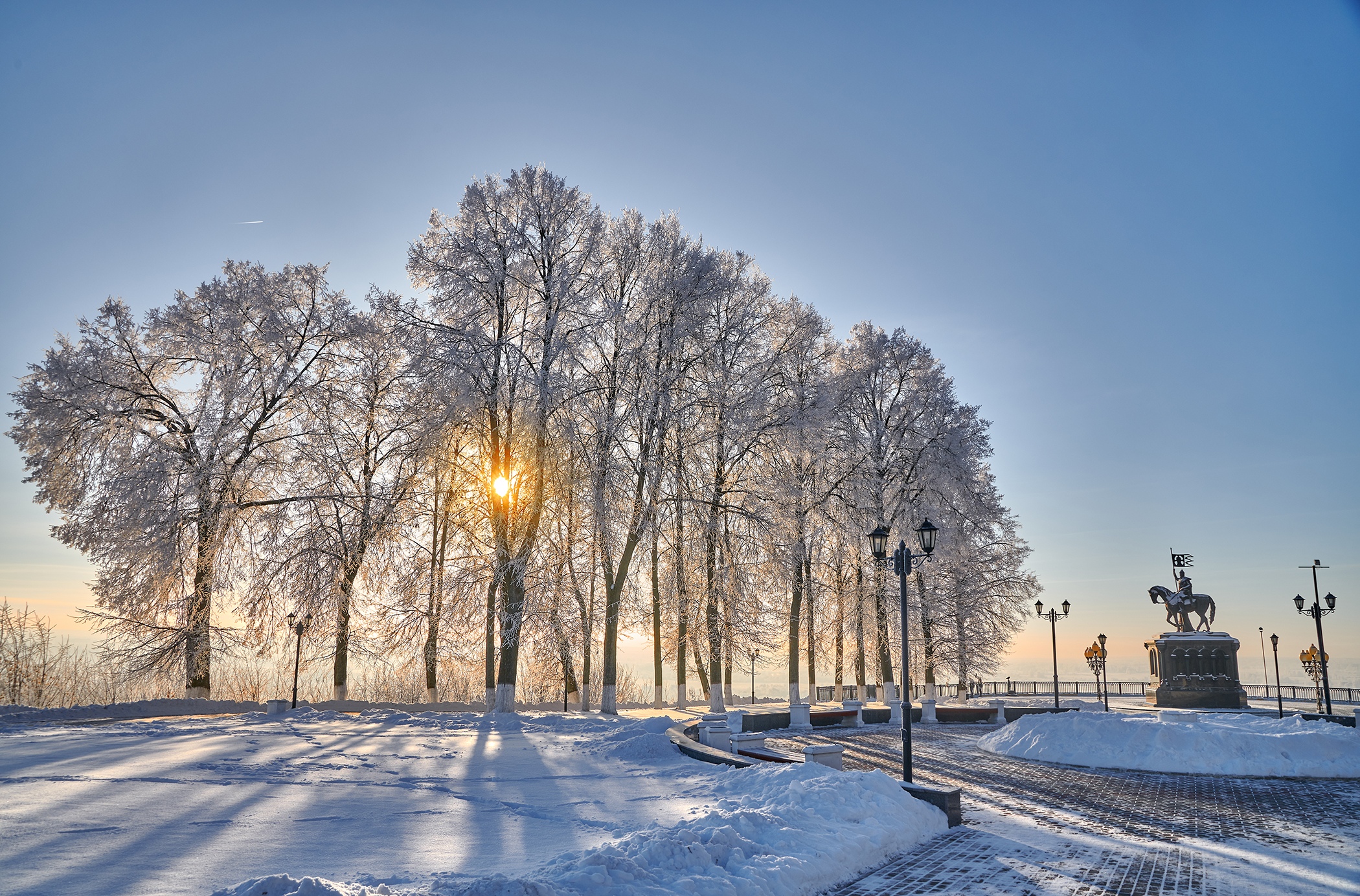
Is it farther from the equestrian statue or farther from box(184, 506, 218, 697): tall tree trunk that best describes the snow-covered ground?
the equestrian statue

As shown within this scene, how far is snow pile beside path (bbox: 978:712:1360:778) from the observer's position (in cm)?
1808

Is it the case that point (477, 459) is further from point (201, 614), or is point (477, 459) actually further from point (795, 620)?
point (795, 620)

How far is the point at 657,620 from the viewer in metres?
31.1

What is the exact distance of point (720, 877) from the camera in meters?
Answer: 7.83

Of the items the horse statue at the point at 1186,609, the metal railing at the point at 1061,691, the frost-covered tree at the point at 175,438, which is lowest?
the metal railing at the point at 1061,691

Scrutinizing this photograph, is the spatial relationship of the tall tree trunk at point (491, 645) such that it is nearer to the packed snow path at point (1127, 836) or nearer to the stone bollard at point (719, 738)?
the stone bollard at point (719, 738)

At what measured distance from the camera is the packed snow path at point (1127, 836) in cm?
892

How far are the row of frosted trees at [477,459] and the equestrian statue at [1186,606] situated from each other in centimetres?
1105

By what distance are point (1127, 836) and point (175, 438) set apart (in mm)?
31159

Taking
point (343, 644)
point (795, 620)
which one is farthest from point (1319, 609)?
point (343, 644)

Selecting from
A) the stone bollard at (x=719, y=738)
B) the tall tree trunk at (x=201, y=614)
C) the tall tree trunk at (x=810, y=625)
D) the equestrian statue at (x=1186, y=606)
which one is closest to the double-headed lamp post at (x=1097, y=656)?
the equestrian statue at (x=1186, y=606)

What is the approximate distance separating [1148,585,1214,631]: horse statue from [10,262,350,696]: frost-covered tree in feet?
122

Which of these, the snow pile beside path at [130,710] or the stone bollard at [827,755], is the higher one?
the stone bollard at [827,755]

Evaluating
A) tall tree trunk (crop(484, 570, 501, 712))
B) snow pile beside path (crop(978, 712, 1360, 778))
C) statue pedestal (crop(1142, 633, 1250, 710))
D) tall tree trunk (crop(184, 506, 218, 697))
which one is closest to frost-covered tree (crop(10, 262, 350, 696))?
tall tree trunk (crop(184, 506, 218, 697))
